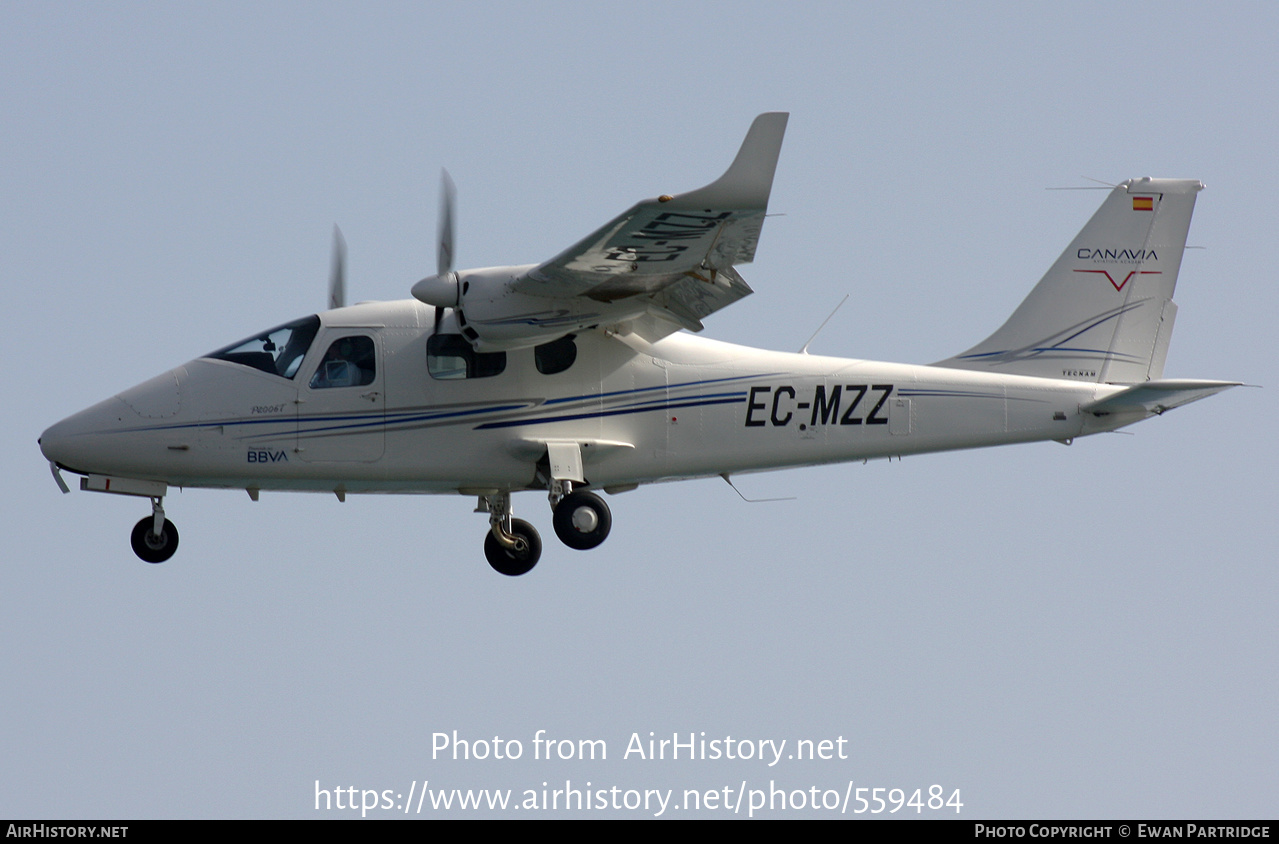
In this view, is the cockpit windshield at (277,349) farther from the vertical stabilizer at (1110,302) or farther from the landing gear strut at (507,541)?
the vertical stabilizer at (1110,302)

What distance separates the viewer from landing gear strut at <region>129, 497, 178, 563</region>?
1742cm

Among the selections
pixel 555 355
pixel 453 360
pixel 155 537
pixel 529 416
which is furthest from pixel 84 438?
pixel 555 355

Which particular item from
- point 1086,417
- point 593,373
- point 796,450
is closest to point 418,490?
point 593,373

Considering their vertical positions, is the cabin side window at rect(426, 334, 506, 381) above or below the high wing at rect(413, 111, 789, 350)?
below

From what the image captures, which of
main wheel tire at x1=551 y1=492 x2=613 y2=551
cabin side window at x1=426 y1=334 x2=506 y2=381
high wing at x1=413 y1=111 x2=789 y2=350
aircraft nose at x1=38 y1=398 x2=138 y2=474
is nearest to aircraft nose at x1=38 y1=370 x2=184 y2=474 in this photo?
aircraft nose at x1=38 y1=398 x2=138 y2=474

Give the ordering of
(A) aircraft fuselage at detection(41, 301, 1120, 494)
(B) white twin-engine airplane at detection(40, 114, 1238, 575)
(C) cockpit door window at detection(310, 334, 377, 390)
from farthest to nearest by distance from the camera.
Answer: (C) cockpit door window at detection(310, 334, 377, 390) → (A) aircraft fuselage at detection(41, 301, 1120, 494) → (B) white twin-engine airplane at detection(40, 114, 1238, 575)

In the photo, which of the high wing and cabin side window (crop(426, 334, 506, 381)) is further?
cabin side window (crop(426, 334, 506, 381))

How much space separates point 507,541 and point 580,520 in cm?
155

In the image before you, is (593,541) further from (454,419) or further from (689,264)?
(689,264)

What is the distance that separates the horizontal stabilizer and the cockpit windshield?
28.8ft

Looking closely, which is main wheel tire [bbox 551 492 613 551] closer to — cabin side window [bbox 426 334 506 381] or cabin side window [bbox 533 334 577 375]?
cabin side window [bbox 533 334 577 375]

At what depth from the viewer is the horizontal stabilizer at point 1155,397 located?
17797 mm

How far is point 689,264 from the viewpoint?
52.4 ft

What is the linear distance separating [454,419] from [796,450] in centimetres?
384
